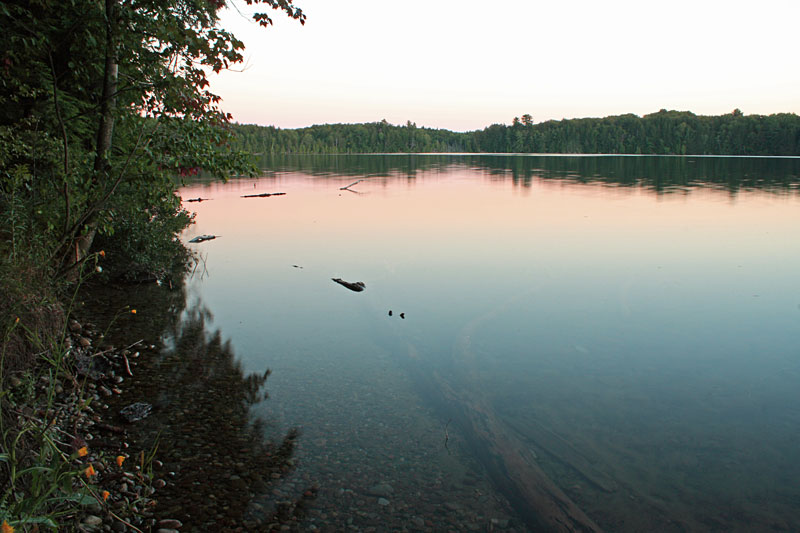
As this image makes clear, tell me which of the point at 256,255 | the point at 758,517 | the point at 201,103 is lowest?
the point at 758,517

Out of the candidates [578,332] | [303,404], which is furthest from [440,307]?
[303,404]

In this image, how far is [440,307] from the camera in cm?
1246

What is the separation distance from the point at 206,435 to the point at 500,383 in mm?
4477

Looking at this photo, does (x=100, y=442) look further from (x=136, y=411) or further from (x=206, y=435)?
(x=206, y=435)

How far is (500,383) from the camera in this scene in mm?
8617

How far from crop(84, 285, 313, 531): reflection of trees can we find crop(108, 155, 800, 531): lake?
0.16ft

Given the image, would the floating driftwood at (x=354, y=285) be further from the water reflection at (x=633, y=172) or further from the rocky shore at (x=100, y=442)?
the water reflection at (x=633, y=172)

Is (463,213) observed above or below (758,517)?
above

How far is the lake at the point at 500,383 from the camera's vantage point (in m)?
5.63

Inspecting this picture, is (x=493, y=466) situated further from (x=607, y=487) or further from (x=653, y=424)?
(x=653, y=424)

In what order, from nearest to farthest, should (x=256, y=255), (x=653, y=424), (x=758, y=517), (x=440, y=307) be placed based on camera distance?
(x=758, y=517) → (x=653, y=424) → (x=440, y=307) → (x=256, y=255)

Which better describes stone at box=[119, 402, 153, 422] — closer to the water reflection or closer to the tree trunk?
the tree trunk

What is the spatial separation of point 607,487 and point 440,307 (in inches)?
267

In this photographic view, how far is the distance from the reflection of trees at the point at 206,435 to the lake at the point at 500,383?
0.05 m
